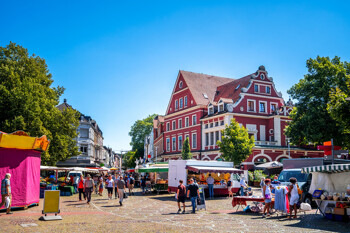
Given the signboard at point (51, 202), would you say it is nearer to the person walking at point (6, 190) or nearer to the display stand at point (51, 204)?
the display stand at point (51, 204)

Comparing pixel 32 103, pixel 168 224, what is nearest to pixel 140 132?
pixel 32 103

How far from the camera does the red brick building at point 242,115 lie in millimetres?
48281

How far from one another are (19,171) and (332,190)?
14.7 meters

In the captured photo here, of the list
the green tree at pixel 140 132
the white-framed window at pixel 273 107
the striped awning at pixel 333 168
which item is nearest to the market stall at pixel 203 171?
the striped awning at pixel 333 168

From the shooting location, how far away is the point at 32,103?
30156 mm

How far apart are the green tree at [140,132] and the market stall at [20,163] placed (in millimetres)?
81306

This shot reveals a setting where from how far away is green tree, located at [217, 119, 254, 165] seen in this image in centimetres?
4088

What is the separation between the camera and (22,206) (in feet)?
57.1

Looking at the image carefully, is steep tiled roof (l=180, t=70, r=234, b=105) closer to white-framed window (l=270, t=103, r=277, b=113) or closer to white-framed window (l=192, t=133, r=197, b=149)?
white-framed window (l=192, t=133, r=197, b=149)

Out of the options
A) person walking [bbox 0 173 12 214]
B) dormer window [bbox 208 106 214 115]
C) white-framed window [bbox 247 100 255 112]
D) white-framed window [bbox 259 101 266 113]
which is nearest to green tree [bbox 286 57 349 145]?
white-framed window [bbox 247 100 255 112]

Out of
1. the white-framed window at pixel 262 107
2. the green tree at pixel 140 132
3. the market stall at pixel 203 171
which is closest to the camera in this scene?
the market stall at pixel 203 171

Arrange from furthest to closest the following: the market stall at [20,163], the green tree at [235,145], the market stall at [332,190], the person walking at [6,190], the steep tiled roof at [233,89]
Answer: the steep tiled roof at [233,89] → the green tree at [235,145] → the market stall at [20,163] → the person walking at [6,190] → the market stall at [332,190]

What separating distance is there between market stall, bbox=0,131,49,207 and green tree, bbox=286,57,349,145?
26107 millimetres

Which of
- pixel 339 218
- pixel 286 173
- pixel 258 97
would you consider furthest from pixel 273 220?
pixel 258 97
